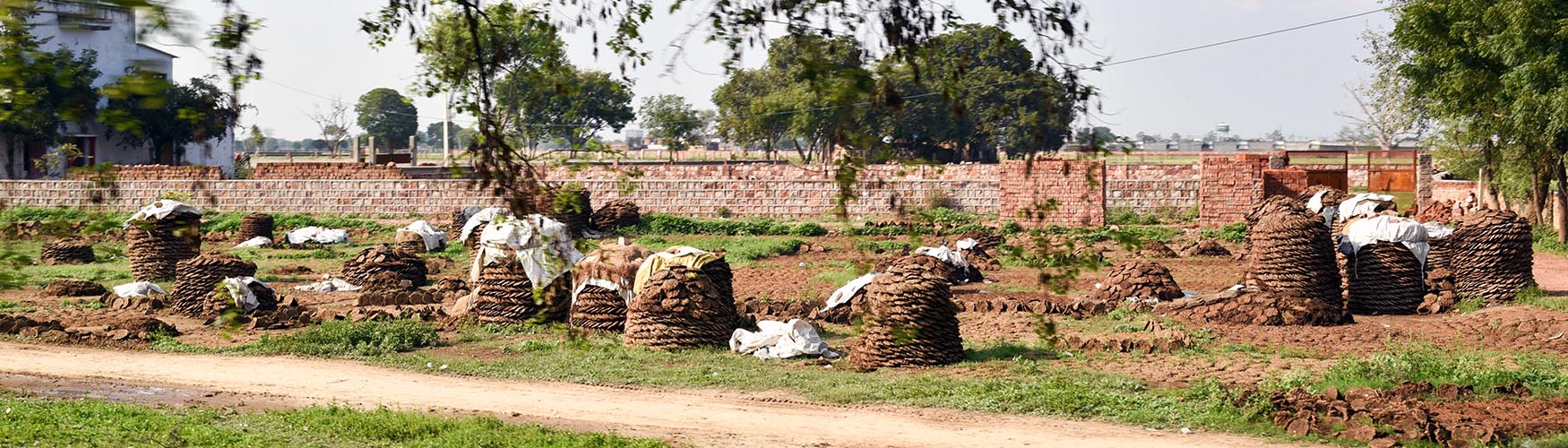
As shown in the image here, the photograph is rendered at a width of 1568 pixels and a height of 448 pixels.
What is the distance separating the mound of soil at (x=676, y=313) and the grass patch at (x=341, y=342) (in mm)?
2087

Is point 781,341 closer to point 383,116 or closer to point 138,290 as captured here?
point 138,290

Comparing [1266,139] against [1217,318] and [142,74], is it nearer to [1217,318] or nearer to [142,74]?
[1217,318]

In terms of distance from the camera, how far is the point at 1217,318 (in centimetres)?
1374

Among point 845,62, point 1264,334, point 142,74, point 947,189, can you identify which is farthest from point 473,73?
point 947,189

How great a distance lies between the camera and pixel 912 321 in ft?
37.3

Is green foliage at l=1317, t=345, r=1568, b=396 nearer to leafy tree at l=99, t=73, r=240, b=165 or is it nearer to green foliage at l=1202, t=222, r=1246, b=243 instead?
leafy tree at l=99, t=73, r=240, b=165

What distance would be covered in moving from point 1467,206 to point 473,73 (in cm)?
2714

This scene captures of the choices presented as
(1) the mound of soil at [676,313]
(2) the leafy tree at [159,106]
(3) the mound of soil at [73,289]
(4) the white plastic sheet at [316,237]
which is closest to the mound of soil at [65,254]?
(4) the white plastic sheet at [316,237]

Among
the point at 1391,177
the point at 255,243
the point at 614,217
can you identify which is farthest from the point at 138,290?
the point at 1391,177

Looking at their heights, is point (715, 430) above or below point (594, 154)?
below

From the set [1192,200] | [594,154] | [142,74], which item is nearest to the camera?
[142,74]

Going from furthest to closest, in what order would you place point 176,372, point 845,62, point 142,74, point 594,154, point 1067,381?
point 176,372 < point 1067,381 < point 594,154 < point 845,62 < point 142,74

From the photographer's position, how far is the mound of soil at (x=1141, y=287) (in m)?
15.3

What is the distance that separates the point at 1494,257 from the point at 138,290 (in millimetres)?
15256
